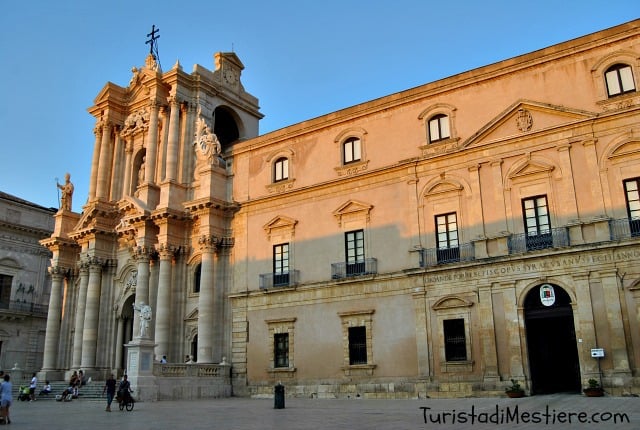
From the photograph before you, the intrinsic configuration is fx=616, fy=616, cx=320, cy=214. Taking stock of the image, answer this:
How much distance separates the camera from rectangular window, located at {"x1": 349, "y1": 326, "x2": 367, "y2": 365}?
89.0 ft

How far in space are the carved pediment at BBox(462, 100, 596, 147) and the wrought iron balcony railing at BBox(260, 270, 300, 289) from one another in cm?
1023

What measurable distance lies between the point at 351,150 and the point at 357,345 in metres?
9.27

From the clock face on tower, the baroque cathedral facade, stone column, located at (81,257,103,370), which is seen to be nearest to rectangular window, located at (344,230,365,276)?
the baroque cathedral facade

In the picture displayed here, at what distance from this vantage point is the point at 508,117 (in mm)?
25250

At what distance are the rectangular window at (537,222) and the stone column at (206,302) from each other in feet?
51.9

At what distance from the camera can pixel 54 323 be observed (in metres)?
38.4

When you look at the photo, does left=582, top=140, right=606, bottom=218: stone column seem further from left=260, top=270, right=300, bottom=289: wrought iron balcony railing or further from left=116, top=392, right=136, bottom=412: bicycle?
left=116, top=392, right=136, bottom=412: bicycle

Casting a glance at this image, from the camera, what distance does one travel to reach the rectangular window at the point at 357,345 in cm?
2712

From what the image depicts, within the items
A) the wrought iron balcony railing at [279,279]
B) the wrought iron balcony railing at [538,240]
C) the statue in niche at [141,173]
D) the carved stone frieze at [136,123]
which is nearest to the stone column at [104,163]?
the carved stone frieze at [136,123]

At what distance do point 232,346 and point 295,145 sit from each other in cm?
1075

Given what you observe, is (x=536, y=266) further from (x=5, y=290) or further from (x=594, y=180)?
(x=5, y=290)

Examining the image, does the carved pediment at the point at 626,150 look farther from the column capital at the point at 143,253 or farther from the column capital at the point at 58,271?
the column capital at the point at 58,271

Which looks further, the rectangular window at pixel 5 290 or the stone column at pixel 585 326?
the rectangular window at pixel 5 290

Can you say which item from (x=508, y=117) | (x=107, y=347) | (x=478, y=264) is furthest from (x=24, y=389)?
(x=508, y=117)
